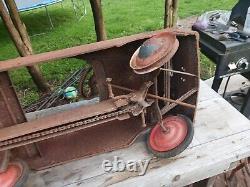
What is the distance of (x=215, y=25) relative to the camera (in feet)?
6.93

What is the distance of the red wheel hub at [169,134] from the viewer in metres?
1.47

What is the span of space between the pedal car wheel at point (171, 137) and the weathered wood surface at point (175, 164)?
0.21 feet

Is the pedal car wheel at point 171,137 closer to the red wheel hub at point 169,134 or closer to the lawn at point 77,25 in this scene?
the red wheel hub at point 169,134

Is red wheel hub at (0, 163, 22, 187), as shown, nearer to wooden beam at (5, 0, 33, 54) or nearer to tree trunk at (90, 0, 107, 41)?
wooden beam at (5, 0, 33, 54)

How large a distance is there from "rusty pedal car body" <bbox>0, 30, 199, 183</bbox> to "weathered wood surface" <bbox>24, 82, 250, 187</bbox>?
50mm

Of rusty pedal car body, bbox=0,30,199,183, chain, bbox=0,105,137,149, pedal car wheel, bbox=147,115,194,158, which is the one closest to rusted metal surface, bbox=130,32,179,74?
rusty pedal car body, bbox=0,30,199,183

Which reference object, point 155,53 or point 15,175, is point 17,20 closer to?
point 15,175

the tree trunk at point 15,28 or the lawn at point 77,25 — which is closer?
the tree trunk at point 15,28

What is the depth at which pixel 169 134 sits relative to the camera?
1.50m

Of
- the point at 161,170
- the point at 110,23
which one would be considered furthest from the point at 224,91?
the point at 110,23

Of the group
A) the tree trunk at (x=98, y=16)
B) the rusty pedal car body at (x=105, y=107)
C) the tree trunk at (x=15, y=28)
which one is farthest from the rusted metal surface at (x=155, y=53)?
the tree trunk at (x=15, y=28)

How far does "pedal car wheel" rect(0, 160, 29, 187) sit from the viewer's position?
Result: 1.35 metres

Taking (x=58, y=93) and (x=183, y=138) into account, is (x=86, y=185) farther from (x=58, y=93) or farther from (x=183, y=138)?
(x=58, y=93)

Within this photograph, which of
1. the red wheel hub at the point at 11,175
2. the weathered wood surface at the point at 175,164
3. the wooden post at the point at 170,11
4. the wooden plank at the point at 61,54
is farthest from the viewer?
the wooden post at the point at 170,11
